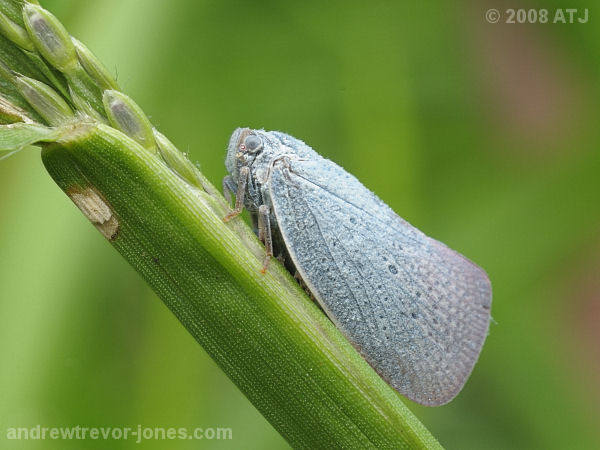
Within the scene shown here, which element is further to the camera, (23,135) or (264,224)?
(264,224)

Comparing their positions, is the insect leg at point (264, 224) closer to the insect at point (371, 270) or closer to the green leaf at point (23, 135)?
the insect at point (371, 270)

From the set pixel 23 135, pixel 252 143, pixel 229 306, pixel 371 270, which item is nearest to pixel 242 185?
pixel 252 143

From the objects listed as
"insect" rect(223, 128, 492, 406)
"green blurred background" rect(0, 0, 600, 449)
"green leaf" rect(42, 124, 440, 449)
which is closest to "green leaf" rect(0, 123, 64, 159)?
"green leaf" rect(42, 124, 440, 449)

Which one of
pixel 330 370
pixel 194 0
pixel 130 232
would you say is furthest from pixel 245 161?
pixel 194 0

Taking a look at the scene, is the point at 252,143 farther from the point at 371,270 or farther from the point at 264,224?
the point at 371,270

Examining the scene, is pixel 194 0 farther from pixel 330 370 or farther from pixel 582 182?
pixel 330 370
